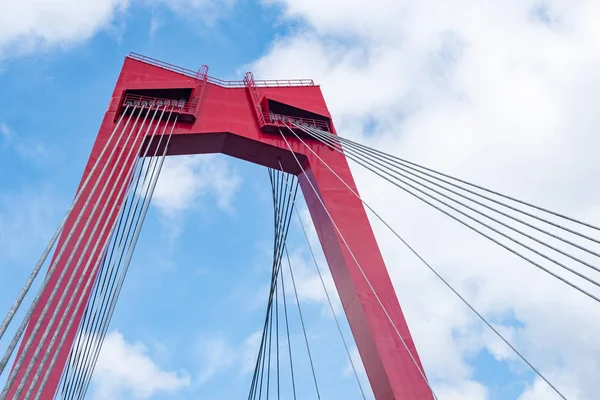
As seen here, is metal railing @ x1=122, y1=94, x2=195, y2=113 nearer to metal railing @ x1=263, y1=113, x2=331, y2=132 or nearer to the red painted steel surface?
the red painted steel surface

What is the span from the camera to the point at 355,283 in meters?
9.90

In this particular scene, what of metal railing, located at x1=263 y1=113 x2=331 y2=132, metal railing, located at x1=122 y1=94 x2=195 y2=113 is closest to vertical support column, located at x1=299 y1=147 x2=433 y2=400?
metal railing, located at x1=263 y1=113 x2=331 y2=132

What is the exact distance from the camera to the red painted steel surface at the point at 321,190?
9.16m

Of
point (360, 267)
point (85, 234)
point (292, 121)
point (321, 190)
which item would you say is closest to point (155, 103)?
point (292, 121)

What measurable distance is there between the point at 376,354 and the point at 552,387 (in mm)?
3030

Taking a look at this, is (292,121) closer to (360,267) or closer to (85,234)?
(360,267)

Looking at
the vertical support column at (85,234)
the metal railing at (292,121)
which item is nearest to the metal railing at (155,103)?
the vertical support column at (85,234)

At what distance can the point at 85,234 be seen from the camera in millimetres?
9258

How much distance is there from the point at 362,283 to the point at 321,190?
2.14 meters

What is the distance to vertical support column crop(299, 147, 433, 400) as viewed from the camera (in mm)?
9039

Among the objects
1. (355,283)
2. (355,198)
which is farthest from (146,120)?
(355,283)

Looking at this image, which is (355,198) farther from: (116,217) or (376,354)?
(116,217)

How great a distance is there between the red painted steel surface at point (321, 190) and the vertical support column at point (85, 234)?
0.03m

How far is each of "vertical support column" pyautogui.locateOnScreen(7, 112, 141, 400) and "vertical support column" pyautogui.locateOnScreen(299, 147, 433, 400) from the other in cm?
352
